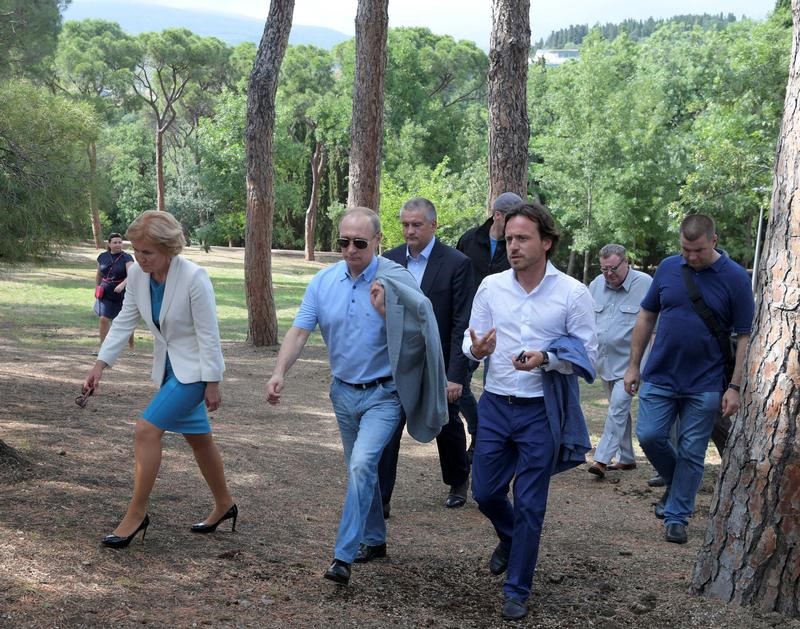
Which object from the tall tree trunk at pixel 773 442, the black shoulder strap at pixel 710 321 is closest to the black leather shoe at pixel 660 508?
the black shoulder strap at pixel 710 321

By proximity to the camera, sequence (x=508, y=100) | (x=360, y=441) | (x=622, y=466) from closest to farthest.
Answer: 1. (x=360, y=441)
2. (x=622, y=466)
3. (x=508, y=100)

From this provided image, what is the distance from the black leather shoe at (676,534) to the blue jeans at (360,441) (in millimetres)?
2200

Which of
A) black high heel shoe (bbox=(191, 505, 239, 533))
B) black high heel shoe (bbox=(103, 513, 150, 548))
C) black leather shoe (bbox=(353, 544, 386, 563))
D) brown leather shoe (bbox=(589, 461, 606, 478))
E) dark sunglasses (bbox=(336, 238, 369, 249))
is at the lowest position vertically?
brown leather shoe (bbox=(589, 461, 606, 478))

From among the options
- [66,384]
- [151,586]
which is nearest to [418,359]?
[151,586]

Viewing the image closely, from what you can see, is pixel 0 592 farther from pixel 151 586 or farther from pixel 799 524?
pixel 799 524

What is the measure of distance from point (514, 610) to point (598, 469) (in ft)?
14.1

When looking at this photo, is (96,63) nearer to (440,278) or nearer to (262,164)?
(262,164)

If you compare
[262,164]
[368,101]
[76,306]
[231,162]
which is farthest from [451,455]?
[231,162]

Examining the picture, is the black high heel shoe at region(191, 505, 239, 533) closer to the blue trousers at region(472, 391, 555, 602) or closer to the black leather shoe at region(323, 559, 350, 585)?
the black leather shoe at region(323, 559, 350, 585)

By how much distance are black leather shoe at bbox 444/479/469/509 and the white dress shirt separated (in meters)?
2.68

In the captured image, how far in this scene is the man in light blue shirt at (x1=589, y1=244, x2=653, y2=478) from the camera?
898cm

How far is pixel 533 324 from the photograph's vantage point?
505 cm

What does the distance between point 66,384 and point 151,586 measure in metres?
7.96

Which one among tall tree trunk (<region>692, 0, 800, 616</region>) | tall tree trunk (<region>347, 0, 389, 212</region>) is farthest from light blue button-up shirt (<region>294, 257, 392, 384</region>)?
tall tree trunk (<region>347, 0, 389, 212</region>)
